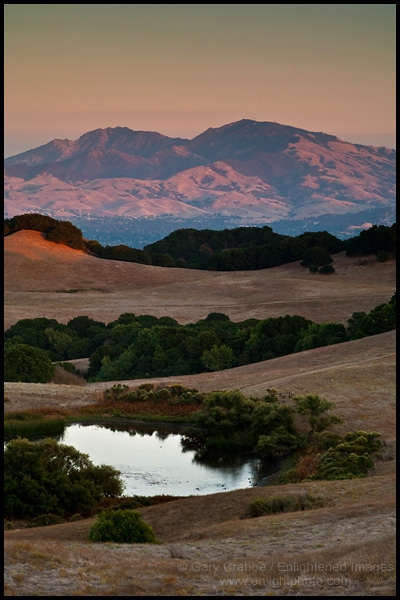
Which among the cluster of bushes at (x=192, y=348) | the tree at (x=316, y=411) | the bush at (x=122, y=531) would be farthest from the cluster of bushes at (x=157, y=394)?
the bush at (x=122, y=531)

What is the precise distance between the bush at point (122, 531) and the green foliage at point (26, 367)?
3332cm

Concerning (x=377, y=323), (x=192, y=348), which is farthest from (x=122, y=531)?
(x=192, y=348)

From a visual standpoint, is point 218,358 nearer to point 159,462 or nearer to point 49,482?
point 159,462

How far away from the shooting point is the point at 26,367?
54.0 m

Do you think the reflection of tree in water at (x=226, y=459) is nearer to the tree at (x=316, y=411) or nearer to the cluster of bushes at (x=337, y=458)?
the cluster of bushes at (x=337, y=458)

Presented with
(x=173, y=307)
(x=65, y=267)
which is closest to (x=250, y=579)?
(x=173, y=307)

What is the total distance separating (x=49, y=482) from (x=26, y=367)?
2679 centimetres

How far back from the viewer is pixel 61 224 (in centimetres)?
14900

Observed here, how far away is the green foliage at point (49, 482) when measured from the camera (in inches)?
1077

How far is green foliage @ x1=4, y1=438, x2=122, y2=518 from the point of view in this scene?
1077 inches

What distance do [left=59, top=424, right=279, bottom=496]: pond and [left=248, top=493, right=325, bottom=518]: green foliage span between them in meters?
7.88

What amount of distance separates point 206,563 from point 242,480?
16.9 meters

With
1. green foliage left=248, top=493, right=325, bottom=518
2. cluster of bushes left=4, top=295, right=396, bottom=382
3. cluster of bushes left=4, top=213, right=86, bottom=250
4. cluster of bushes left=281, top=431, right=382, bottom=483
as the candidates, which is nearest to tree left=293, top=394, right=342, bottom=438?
cluster of bushes left=281, top=431, right=382, bottom=483

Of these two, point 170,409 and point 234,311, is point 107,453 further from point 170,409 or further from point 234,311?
point 234,311
